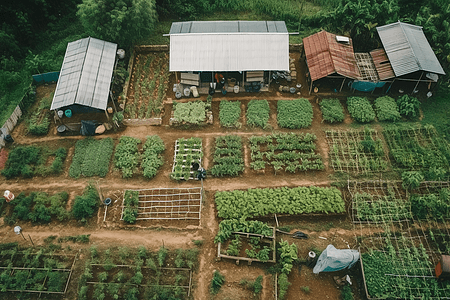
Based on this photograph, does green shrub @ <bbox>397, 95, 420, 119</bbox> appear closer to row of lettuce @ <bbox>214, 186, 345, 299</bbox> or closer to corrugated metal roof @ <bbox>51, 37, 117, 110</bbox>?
row of lettuce @ <bbox>214, 186, 345, 299</bbox>

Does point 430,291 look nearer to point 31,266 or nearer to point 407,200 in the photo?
point 407,200

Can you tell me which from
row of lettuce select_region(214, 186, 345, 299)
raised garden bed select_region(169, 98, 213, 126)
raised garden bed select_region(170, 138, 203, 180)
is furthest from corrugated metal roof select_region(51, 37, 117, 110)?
row of lettuce select_region(214, 186, 345, 299)

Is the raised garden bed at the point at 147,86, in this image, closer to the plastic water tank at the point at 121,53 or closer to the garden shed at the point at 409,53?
the plastic water tank at the point at 121,53

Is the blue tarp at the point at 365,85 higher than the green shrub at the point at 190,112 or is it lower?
higher

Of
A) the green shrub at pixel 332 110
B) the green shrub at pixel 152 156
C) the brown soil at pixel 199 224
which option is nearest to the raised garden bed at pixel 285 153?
the brown soil at pixel 199 224

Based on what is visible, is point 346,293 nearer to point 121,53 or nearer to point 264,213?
point 264,213
